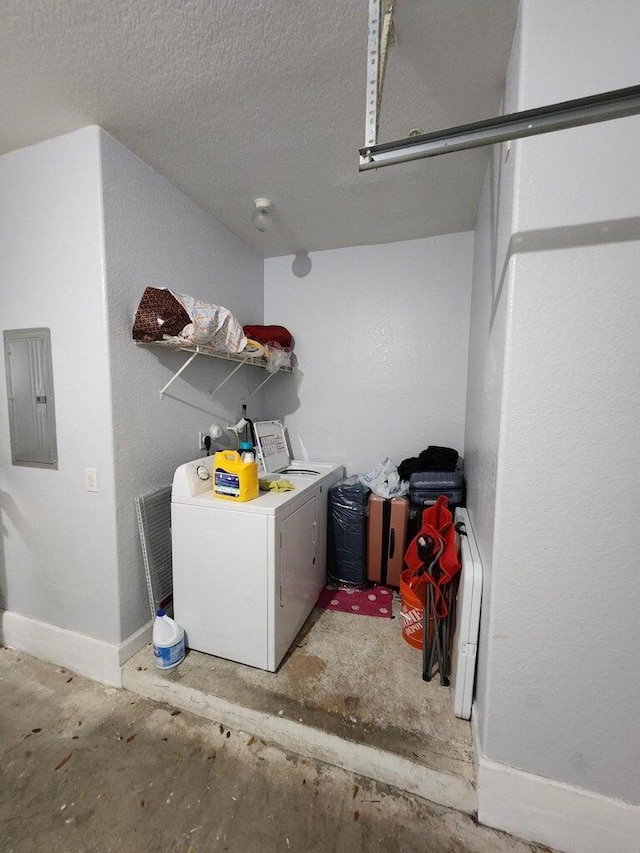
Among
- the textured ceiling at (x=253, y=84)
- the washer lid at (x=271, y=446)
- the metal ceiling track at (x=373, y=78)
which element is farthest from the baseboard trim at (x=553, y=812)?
the textured ceiling at (x=253, y=84)

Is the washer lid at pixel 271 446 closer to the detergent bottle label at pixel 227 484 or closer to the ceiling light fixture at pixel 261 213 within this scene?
the detergent bottle label at pixel 227 484

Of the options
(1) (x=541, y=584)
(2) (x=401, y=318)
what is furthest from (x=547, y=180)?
(2) (x=401, y=318)

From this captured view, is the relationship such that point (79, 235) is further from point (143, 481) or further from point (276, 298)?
point (276, 298)

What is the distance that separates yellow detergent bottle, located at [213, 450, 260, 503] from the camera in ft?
5.01

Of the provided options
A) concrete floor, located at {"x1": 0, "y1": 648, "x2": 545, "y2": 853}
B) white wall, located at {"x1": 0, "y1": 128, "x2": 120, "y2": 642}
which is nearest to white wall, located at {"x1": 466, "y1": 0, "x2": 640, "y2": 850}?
concrete floor, located at {"x1": 0, "y1": 648, "x2": 545, "y2": 853}

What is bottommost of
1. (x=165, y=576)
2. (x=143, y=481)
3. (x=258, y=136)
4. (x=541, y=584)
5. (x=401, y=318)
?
(x=165, y=576)

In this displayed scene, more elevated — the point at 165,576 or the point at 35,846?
the point at 165,576

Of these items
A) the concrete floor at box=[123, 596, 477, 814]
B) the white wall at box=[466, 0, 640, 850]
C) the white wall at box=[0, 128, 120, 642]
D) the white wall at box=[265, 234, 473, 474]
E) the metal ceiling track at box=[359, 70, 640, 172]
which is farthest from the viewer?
the white wall at box=[265, 234, 473, 474]

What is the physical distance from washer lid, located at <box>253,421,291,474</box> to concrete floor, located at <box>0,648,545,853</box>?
134 centimetres

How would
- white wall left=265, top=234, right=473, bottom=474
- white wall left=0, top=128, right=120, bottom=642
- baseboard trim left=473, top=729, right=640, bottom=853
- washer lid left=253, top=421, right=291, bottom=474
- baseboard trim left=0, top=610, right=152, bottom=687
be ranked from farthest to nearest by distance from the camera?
white wall left=265, top=234, right=473, bottom=474 < washer lid left=253, top=421, right=291, bottom=474 < baseboard trim left=0, top=610, right=152, bottom=687 < white wall left=0, top=128, right=120, bottom=642 < baseboard trim left=473, top=729, right=640, bottom=853

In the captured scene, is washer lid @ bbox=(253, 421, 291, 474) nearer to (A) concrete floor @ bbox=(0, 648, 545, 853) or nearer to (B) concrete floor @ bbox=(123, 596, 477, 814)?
(B) concrete floor @ bbox=(123, 596, 477, 814)

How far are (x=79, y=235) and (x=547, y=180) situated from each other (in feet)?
6.01

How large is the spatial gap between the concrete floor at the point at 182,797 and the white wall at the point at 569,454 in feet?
1.11

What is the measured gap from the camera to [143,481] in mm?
1646
